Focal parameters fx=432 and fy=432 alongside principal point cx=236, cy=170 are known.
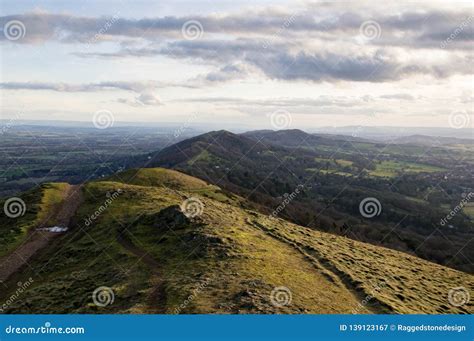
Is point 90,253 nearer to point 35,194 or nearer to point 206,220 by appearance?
point 206,220

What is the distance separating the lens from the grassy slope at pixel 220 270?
35.9m

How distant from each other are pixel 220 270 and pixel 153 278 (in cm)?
659

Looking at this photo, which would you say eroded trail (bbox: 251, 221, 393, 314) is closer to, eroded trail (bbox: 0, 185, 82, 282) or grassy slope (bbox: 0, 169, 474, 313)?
grassy slope (bbox: 0, 169, 474, 313)

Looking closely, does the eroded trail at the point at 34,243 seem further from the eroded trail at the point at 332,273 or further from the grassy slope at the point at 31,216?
the eroded trail at the point at 332,273

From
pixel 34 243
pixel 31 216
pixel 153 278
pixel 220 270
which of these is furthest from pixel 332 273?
pixel 31 216

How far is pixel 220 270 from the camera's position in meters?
41.8

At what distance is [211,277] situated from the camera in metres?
39.7

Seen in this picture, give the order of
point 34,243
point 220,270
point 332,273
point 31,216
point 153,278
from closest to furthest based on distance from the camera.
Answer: point 220,270 → point 153,278 → point 332,273 → point 34,243 → point 31,216

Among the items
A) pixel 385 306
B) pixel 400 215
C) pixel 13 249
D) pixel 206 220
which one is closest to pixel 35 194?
pixel 13 249

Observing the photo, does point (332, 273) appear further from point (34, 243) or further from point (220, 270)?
point (34, 243)

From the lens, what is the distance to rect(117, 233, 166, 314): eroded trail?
33.7m

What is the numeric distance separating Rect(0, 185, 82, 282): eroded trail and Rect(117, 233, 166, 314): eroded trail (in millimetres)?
13497

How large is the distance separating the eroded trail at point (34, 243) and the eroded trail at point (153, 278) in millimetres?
13497

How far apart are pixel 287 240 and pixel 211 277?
22.0 m
